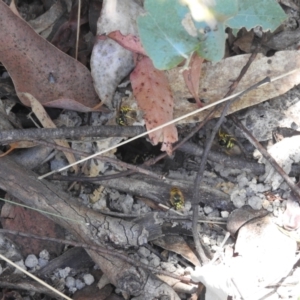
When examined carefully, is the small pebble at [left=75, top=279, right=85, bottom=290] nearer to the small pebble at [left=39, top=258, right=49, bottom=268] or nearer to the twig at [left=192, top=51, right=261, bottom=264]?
the small pebble at [left=39, top=258, right=49, bottom=268]

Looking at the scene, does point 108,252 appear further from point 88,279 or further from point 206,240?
point 206,240

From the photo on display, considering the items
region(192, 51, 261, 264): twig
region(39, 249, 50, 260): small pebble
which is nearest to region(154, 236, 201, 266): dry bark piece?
region(192, 51, 261, 264): twig

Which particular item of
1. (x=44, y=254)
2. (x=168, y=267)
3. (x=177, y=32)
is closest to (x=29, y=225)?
(x=44, y=254)

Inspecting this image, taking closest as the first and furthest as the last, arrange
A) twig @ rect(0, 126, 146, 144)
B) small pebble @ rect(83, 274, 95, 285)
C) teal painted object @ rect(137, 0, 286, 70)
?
teal painted object @ rect(137, 0, 286, 70) → twig @ rect(0, 126, 146, 144) → small pebble @ rect(83, 274, 95, 285)

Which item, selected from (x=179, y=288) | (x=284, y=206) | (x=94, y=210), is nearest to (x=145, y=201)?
(x=94, y=210)

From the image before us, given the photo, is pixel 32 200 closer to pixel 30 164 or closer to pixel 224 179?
pixel 30 164
